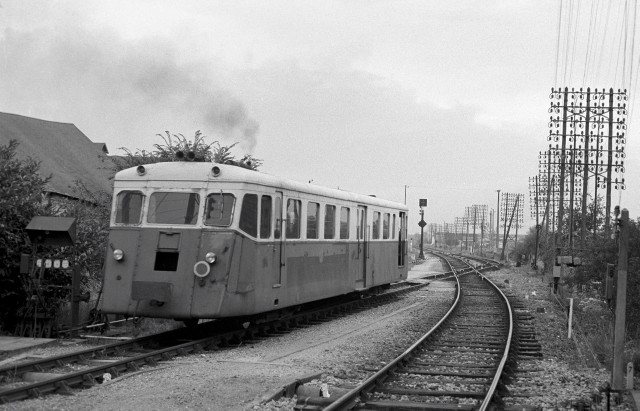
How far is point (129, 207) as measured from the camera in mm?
12094

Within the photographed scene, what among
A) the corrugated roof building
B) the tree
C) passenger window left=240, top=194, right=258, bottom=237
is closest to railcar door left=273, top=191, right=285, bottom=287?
passenger window left=240, top=194, right=258, bottom=237

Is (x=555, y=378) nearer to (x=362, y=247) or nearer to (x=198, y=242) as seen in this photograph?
(x=198, y=242)

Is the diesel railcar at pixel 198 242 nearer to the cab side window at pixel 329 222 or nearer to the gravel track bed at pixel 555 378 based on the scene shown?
the cab side window at pixel 329 222

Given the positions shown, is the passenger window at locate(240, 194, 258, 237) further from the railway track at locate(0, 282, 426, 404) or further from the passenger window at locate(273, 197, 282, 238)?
the railway track at locate(0, 282, 426, 404)

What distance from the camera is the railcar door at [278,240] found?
12797 millimetres

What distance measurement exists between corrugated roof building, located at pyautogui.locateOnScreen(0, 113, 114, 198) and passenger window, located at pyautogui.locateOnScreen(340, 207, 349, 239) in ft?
82.0

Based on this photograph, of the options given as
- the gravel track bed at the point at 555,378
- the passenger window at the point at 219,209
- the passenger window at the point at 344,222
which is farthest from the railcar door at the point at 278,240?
the gravel track bed at the point at 555,378

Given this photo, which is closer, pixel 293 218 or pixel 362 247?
pixel 293 218

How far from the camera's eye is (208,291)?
11.2 meters

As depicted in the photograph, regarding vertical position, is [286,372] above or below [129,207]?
below

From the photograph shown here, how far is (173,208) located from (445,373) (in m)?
4.91

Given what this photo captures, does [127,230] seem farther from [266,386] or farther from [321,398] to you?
[321,398]

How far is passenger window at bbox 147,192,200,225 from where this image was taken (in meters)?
11.8

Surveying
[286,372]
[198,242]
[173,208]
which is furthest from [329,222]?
[286,372]
